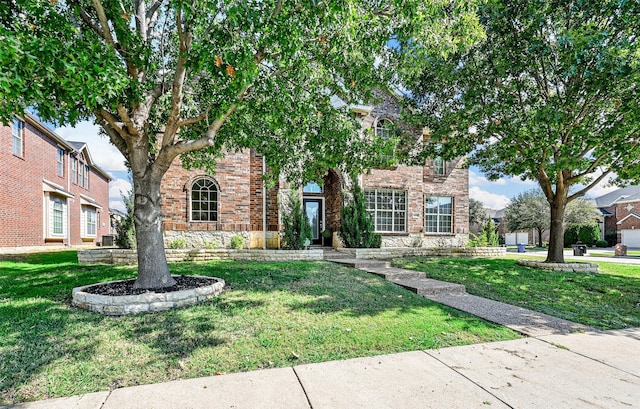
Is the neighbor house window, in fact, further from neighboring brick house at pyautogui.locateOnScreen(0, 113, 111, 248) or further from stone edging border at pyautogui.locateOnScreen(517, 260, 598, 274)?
stone edging border at pyautogui.locateOnScreen(517, 260, 598, 274)

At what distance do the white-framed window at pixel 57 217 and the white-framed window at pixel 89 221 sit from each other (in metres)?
4.33

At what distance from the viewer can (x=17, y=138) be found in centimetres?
1575

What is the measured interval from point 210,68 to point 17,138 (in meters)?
16.6

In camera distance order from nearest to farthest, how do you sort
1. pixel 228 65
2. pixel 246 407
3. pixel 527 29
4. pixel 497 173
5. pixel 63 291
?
pixel 246 407 < pixel 228 65 < pixel 63 291 < pixel 527 29 < pixel 497 173

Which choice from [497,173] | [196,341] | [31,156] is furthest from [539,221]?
[31,156]

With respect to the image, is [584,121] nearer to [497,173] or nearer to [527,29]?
[527,29]

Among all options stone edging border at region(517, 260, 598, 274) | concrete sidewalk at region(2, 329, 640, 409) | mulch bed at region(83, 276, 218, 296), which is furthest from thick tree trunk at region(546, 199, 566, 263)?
mulch bed at region(83, 276, 218, 296)

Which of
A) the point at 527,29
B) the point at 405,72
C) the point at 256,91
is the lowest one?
the point at 256,91

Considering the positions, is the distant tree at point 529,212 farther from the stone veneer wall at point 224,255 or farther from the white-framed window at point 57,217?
the white-framed window at point 57,217

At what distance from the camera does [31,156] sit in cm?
1691

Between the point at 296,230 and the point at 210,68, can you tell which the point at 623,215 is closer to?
the point at 296,230

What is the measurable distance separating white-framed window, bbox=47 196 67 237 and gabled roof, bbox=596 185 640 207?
47.3 m

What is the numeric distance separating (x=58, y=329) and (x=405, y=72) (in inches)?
302

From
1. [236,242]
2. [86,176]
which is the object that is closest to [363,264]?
[236,242]
